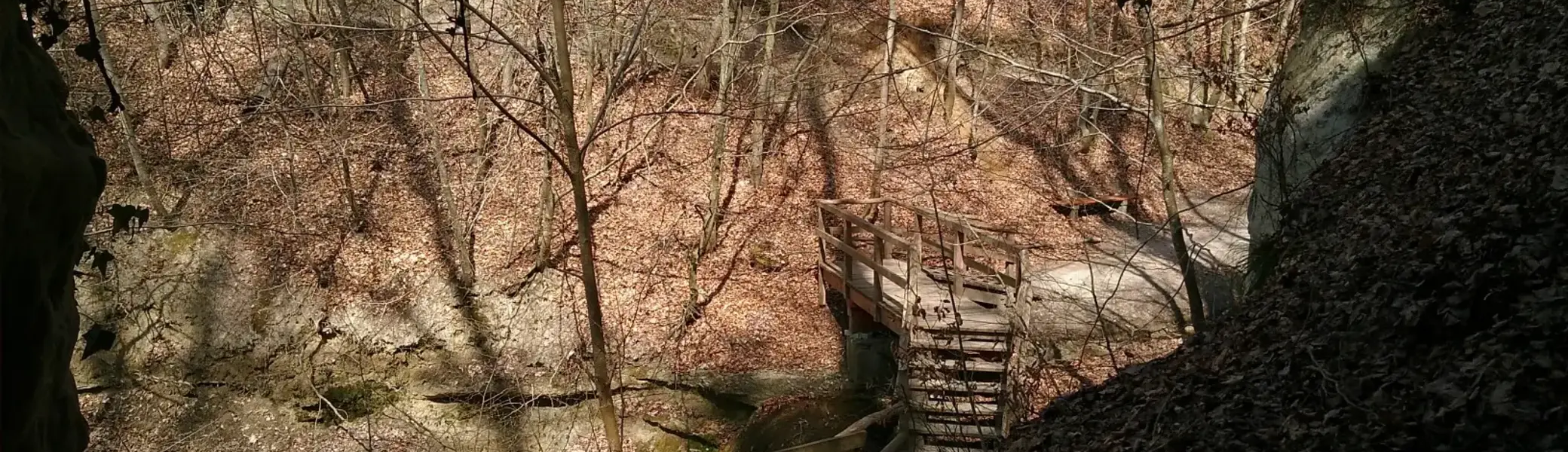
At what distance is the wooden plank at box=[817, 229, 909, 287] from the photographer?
10898 mm

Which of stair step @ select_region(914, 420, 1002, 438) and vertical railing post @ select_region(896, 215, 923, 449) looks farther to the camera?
vertical railing post @ select_region(896, 215, 923, 449)

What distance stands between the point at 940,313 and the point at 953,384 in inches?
27.0

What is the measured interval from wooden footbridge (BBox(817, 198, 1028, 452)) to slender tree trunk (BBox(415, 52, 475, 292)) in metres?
4.81

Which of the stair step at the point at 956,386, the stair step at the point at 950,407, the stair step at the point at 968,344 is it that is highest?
the stair step at the point at 968,344

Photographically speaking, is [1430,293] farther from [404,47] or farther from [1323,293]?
[404,47]

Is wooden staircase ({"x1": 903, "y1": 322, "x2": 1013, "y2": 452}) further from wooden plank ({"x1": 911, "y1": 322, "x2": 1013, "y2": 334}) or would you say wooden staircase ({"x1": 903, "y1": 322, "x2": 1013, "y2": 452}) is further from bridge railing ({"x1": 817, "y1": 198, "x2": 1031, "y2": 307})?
bridge railing ({"x1": 817, "y1": 198, "x2": 1031, "y2": 307})

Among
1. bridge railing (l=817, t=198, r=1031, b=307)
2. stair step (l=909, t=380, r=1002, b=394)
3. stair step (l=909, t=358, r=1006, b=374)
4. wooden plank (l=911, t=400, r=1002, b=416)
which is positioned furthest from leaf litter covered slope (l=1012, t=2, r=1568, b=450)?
bridge railing (l=817, t=198, r=1031, b=307)

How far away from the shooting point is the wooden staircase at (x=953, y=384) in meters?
8.07

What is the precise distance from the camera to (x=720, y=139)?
44.0ft

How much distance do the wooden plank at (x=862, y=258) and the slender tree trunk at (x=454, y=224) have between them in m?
4.81

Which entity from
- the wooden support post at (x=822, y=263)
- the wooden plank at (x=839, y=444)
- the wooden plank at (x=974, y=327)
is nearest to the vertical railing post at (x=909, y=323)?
the wooden plank at (x=974, y=327)

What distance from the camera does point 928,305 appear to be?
35.2 ft

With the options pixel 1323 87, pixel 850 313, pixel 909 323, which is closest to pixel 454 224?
pixel 850 313

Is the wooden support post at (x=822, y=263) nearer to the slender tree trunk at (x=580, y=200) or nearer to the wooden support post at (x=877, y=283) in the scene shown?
the wooden support post at (x=877, y=283)
